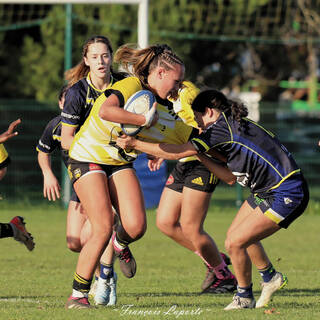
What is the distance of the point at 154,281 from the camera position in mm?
9297

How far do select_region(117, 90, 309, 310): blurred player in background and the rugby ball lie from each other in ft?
0.23

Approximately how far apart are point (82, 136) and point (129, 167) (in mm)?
447

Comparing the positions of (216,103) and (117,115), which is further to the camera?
(216,103)

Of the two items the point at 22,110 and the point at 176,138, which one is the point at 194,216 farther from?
the point at 22,110

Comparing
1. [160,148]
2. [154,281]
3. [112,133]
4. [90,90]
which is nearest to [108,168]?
[112,133]

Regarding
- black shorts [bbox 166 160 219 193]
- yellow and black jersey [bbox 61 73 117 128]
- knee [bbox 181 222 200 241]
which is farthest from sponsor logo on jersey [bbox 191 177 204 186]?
yellow and black jersey [bbox 61 73 117 128]

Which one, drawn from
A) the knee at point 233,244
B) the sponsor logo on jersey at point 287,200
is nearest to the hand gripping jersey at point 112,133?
the knee at point 233,244

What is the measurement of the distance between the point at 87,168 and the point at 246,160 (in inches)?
48.8

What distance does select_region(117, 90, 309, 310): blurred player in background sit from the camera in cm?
695

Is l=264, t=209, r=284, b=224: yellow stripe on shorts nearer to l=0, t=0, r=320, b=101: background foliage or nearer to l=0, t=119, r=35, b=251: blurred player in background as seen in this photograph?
l=0, t=119, r=35, b=251: blurred player in background

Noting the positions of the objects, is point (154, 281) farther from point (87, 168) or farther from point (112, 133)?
point (112, 133)

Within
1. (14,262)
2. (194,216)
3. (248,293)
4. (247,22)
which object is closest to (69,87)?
(194,216)

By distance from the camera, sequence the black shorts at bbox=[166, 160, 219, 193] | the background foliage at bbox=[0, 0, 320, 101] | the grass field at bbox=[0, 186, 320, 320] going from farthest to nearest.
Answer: the background foliage at bbox=[0, 0, 320, 101]
the black shorts at bbox=[166, 160, 219, 193]
the grass field at bbox=[0, 186, 320, 320]

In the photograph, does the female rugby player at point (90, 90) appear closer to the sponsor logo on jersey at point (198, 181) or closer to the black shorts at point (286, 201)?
the sponsor logo on jersey at point (198, 181)
